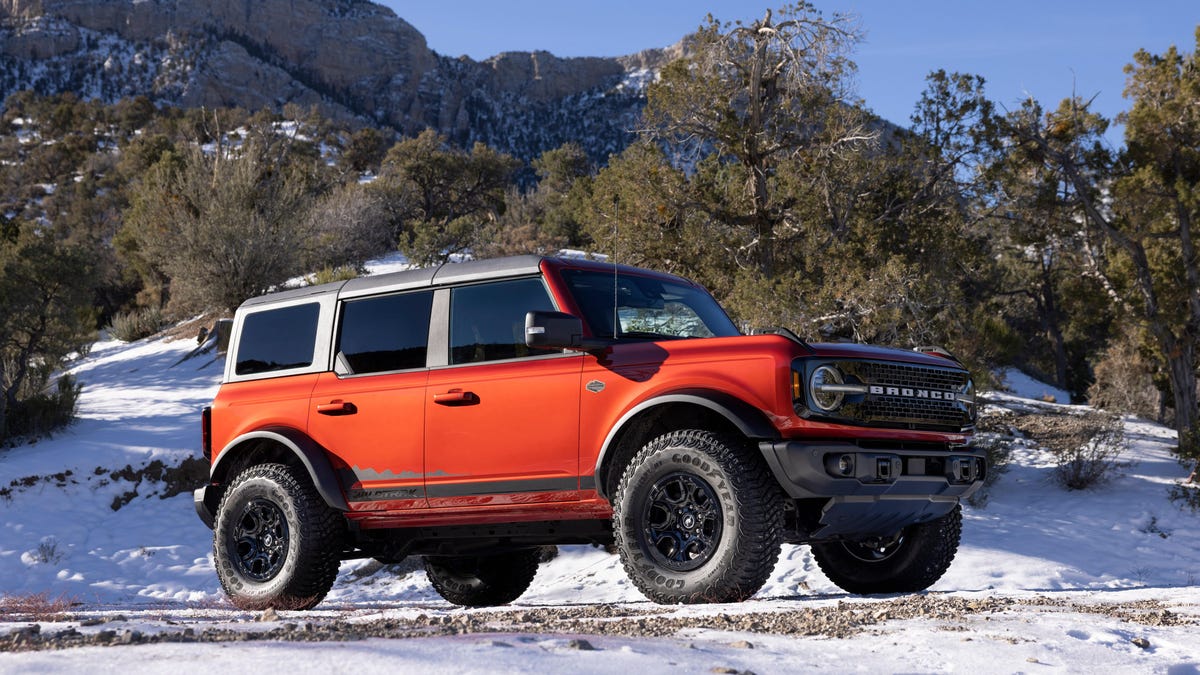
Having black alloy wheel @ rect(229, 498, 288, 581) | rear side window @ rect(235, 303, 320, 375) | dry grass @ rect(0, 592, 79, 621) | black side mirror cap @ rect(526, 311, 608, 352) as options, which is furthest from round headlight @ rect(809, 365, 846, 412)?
dry grass @ rect(0, 592, 79, 621)

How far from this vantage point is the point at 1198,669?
370 centimetres

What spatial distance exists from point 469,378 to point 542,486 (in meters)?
0.77

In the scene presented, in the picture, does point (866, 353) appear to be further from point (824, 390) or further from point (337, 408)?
point (337, 408)

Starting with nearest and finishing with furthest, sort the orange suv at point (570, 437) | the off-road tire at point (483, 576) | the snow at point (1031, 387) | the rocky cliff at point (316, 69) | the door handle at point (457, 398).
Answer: the orange suv at point (570, 437)
the door handle at point (457, 398)
the off-road tire at point (483, 576)
the snow at point (1031, 387)
the rocky cliff at point (316, 69)

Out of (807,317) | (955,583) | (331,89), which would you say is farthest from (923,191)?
(331,89)

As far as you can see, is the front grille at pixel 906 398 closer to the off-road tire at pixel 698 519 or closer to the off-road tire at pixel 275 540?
the off-road tire at pixel 698 519

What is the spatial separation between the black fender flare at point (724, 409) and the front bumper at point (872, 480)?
3.4 inches

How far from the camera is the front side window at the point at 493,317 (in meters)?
6.31

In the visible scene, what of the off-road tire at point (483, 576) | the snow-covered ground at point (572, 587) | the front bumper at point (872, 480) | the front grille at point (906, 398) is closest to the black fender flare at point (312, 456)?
the snow-covered ground at point (572, 587)

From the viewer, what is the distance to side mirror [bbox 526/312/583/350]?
5.60 metres

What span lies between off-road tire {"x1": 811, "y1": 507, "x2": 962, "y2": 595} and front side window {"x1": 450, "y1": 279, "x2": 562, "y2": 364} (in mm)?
2235

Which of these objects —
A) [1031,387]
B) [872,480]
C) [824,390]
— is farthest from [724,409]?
[1031,387]

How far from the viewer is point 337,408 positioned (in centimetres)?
691

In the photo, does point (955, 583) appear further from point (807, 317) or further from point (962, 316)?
point (962, 316)
